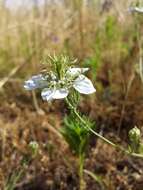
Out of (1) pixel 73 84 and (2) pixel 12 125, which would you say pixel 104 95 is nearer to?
(2) pixel 12 125

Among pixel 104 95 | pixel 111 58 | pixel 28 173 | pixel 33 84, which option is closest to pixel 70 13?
pixel 111 58

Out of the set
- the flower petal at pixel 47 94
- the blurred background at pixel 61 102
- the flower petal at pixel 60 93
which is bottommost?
the blurred background at pixel 61 102

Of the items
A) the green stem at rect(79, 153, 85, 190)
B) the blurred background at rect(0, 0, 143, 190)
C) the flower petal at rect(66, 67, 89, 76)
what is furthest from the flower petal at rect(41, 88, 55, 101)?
the blurred background at rect(0, 0, 143, 190)

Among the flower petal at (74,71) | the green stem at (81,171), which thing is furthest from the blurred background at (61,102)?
the flower petal at (74,71)

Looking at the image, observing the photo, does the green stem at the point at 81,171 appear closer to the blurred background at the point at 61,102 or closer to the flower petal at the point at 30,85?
the blurred background at the point at 61,102

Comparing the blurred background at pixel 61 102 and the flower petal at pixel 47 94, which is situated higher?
the flower petal at pixel 47 94

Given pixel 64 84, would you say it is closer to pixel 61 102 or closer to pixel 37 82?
pixel 37 82

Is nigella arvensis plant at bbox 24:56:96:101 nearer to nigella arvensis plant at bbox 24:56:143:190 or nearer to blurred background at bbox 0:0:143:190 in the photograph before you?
nigella arvensis plant at bbox 24:56:143:190
